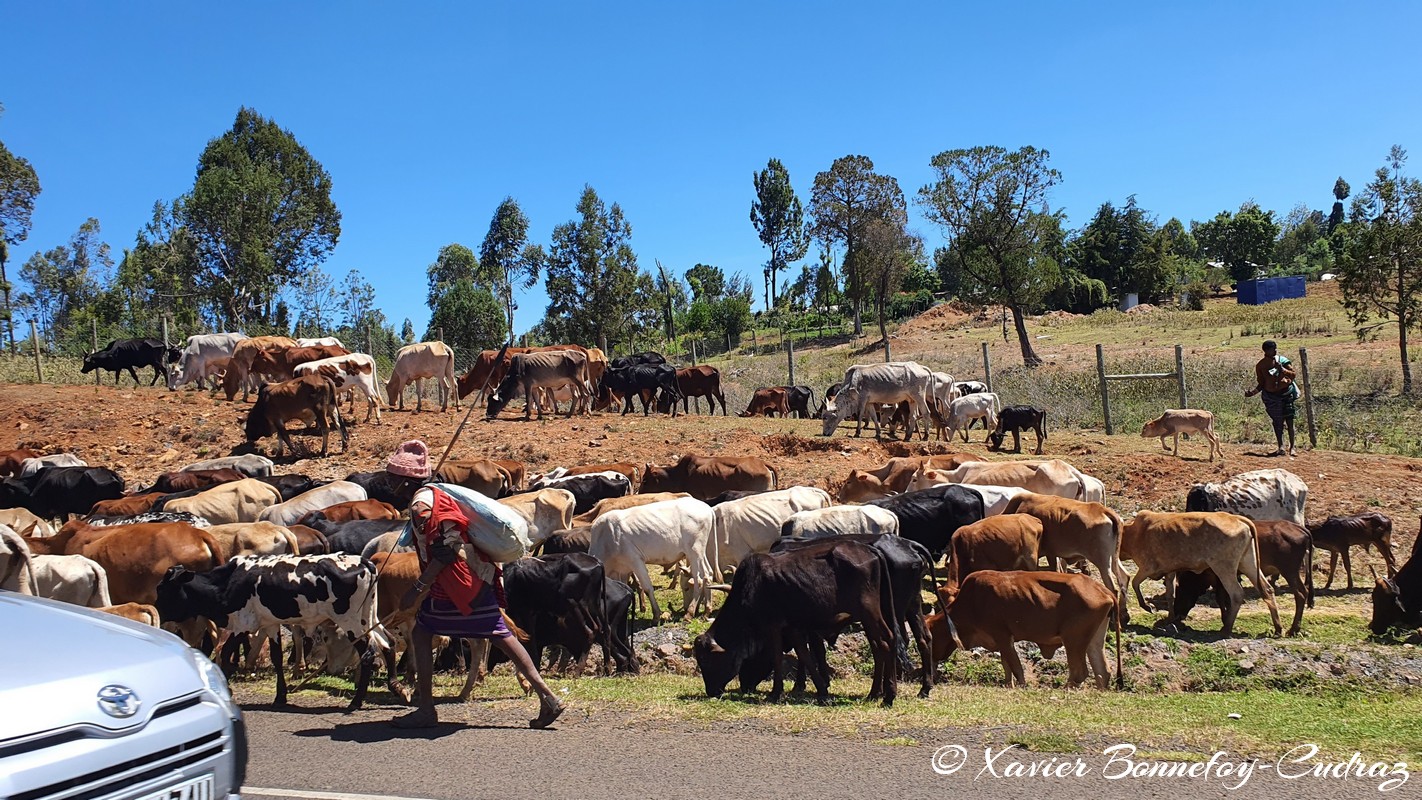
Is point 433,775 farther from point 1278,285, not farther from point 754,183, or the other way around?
point 754,183

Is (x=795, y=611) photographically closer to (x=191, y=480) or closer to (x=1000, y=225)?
(x=191, y=480)

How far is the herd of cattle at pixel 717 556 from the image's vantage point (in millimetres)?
9344

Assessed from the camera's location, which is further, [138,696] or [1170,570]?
[1170,570]

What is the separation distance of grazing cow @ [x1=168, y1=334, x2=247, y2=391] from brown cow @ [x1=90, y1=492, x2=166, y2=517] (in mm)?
12574

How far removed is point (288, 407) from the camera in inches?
817

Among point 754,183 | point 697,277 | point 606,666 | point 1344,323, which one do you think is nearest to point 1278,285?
point 1344,323

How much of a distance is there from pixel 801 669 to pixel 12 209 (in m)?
43.2

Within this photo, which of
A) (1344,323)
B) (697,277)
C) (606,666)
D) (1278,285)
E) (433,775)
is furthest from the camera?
(697,277)

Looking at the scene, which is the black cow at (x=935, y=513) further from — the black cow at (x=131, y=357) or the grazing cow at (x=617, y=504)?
the black cow at (x=131, y=357)

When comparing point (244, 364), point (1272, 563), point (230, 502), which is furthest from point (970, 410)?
point (244, 364)

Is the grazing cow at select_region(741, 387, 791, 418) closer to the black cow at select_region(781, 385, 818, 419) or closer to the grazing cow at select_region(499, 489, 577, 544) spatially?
the black cow at select_region(781, 385, 818, 419)

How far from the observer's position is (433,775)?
6.47 m

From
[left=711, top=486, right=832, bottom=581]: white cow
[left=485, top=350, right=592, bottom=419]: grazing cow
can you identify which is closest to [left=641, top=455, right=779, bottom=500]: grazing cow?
[left=711, top=486, right=832, bottom=581]: white cow

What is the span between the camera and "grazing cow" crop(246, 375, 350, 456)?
67.9ft
